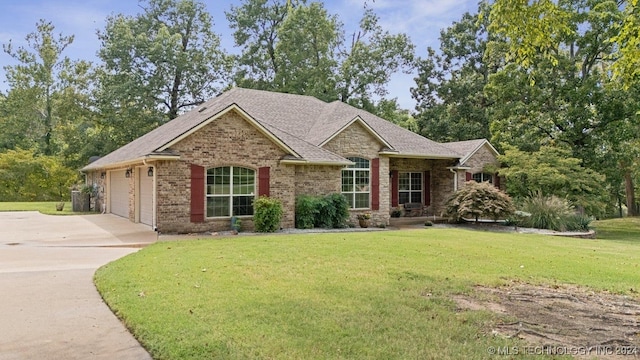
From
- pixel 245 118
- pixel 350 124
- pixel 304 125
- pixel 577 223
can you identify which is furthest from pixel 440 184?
pixel 245 118

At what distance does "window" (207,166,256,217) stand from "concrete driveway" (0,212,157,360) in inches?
94.9

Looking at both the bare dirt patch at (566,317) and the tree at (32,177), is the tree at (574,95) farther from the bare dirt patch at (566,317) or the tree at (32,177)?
the tree at (32,177)

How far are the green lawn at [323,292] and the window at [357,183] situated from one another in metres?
7.01

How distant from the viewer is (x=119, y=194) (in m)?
21.1

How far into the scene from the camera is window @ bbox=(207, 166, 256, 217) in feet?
49.6

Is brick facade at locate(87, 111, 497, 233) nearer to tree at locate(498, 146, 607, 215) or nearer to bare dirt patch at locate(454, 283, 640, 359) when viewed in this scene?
tree at locate(498, 146, 607, 215)

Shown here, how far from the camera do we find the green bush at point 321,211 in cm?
A: 1672

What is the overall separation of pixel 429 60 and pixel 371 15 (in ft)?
19.5

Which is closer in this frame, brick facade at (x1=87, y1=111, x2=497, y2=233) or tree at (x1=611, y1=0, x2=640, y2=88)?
tree at (x1=611, y1=0, x2=640, y2=88)

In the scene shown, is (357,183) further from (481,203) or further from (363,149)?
(481,203)

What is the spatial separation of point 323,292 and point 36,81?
46.0 metres

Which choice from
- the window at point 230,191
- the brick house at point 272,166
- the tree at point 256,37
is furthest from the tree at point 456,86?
the window at point 230,191

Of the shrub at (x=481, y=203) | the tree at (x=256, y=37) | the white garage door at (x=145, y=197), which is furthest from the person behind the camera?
the tree at (x=256, y=37)

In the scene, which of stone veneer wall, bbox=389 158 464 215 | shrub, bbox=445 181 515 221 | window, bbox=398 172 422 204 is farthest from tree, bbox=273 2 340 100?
shrub, bbox=445 181 515 221
